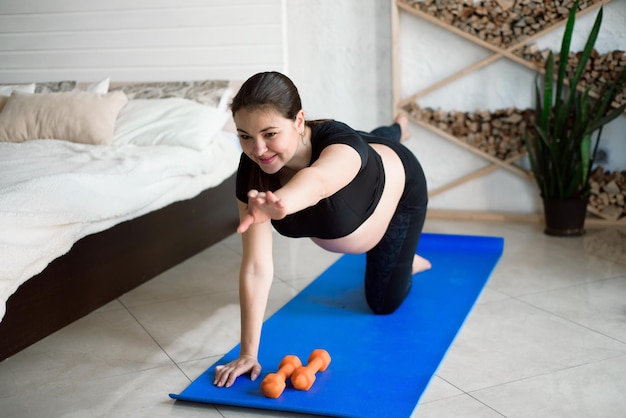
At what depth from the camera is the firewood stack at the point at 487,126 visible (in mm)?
4094

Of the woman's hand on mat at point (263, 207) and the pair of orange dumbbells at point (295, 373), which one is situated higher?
the woman's hand on mat at point (263, 207)

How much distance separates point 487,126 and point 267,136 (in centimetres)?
253

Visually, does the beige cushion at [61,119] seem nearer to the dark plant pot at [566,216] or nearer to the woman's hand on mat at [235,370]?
the woman's hand on mat at [235,370]

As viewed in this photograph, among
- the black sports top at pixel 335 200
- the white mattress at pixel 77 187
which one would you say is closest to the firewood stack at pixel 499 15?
the white mattress at pixel 77 187

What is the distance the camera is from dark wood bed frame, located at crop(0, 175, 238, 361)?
→ 8.14 feet

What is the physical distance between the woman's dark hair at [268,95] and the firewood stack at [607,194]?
253 cm

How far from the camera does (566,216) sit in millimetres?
3781

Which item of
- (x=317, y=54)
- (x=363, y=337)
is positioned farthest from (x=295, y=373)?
(x=317, y=54)

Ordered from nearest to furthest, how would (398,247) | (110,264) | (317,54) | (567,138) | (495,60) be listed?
1. (398,247)
2. (110,264)
3. (567,138)
4. (495,60)
5. (317,54)

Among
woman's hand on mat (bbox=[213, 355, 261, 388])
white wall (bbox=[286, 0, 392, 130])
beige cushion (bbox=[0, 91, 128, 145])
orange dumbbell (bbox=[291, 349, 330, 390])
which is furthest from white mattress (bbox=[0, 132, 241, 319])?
orange dumbbell (bbox=[291, 349, 330, 390])

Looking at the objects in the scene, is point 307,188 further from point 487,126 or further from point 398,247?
point 487,126

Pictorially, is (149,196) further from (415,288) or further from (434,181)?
(434,181)

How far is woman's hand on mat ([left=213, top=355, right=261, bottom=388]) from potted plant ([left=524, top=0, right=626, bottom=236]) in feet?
A: 6.97

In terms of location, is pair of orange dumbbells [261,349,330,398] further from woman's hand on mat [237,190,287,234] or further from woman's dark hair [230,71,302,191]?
woman's dark hair [230,71,302,191]
